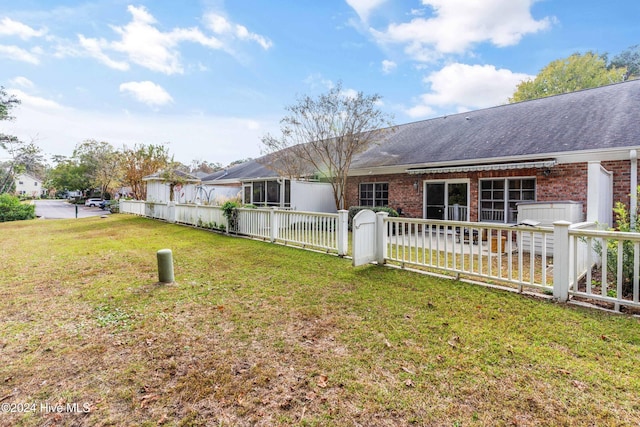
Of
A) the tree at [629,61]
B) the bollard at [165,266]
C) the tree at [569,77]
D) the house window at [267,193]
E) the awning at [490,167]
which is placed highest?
the tree at [629,61]

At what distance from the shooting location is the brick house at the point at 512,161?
28.3 feet

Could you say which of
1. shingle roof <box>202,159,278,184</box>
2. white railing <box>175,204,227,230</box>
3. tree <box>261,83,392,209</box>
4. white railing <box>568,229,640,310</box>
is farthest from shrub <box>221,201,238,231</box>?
white railing <box>568,229,640,310</box>

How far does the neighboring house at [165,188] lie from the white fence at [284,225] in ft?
20.7

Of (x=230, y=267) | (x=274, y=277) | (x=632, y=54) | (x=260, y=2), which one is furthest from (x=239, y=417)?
(x=632, y=54)

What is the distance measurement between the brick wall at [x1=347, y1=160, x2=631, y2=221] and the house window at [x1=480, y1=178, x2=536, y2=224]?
24cm

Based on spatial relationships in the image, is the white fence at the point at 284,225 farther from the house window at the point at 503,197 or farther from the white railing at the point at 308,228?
the house window at the point at 503,197

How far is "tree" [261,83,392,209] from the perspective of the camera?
1380 cm

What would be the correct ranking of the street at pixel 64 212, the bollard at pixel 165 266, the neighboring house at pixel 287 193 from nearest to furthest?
1. the bollard at pixel 165 266
2. the neighboring house at pixel 287 193
3. the street at pixel 64 212

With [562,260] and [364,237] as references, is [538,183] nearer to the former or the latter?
[562,260]

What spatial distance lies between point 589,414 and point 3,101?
3502 cm

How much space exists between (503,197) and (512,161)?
1388 millimetres

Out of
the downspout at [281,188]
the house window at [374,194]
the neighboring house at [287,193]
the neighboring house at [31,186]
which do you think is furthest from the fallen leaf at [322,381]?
the neighboring house at [31,186]

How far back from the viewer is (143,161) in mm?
22625

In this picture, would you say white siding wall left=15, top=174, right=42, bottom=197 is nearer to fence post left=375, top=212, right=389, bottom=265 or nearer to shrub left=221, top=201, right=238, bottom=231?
shrub left=221, top=201, right=238, bottom=231
